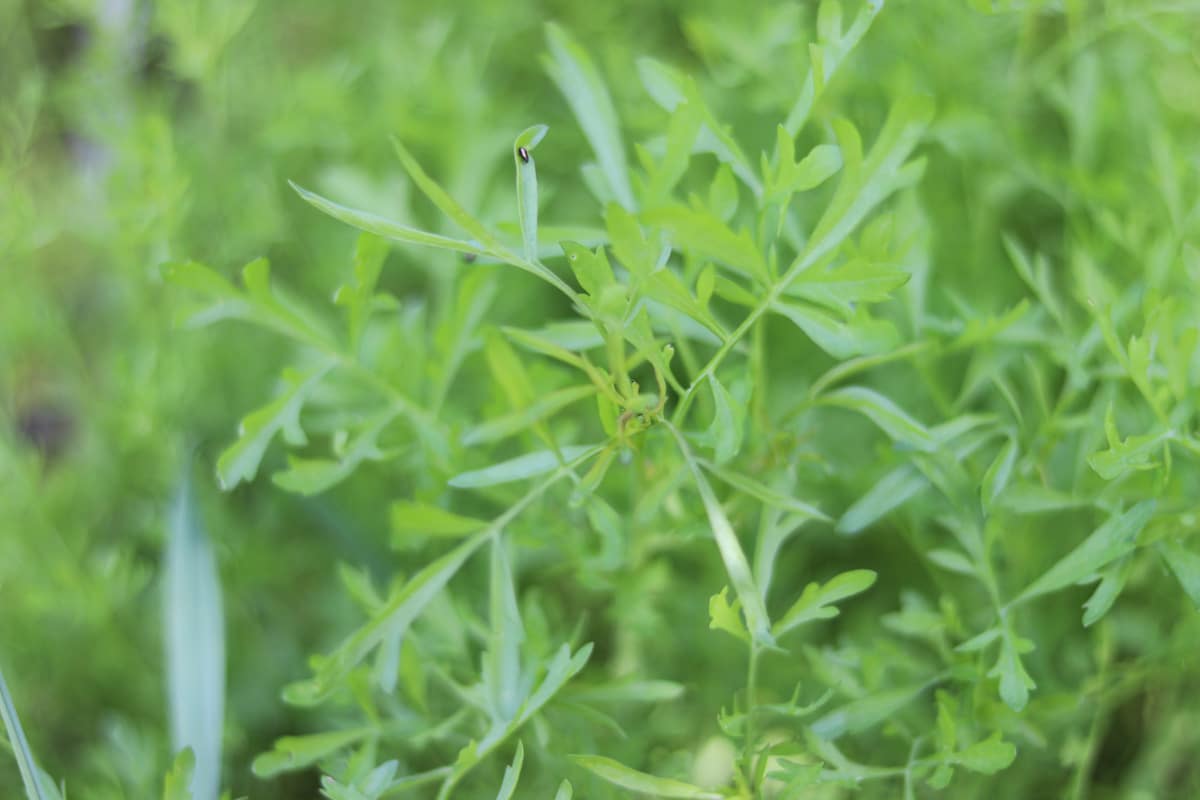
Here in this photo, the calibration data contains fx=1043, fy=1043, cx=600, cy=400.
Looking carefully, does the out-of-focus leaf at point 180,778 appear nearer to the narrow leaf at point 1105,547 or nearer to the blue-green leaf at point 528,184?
the blue-green leaf at point 528,184

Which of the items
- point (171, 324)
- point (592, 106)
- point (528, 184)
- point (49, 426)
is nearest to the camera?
point (528, 184)

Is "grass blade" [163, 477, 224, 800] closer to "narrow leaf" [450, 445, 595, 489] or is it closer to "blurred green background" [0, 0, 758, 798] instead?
"blurred green background" [0, 0, 758, 798]

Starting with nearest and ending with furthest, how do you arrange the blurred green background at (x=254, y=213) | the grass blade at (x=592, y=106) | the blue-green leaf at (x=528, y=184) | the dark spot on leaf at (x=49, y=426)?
1. the blue-green leaf at (x=528, y=184)
2. the grass blade at (x=592, y=106)
3. the blurred green background at (x=254, y=213)
4. the dark spot on leaf at (x=49, y=426)

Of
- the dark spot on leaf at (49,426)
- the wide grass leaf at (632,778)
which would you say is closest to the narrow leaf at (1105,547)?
the wide grass leaf at (632,778)

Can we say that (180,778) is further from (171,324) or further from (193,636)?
(171,324)

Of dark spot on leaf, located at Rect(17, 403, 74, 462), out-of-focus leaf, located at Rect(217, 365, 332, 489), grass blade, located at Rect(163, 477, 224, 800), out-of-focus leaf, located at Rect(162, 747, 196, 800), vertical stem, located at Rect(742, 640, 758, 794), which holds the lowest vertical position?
dark spot on leaf, located at Rect(17, 403, 74, 462)

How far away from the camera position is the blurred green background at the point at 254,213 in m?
0.68

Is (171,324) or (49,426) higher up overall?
(171,324)

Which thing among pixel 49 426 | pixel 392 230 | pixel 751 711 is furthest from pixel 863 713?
pixel 49 426

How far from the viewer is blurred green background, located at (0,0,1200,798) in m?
0.68

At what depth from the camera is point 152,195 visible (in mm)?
716

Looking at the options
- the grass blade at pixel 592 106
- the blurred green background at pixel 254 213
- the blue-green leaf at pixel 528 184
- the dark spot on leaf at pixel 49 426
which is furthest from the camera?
the dark spot on leaf at pixel 49 426

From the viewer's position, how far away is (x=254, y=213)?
0.78 meters

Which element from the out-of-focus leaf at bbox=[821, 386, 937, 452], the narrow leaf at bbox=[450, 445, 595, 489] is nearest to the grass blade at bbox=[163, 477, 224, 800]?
the narrow leaf at bbox=[450, 445, 595, 489]
